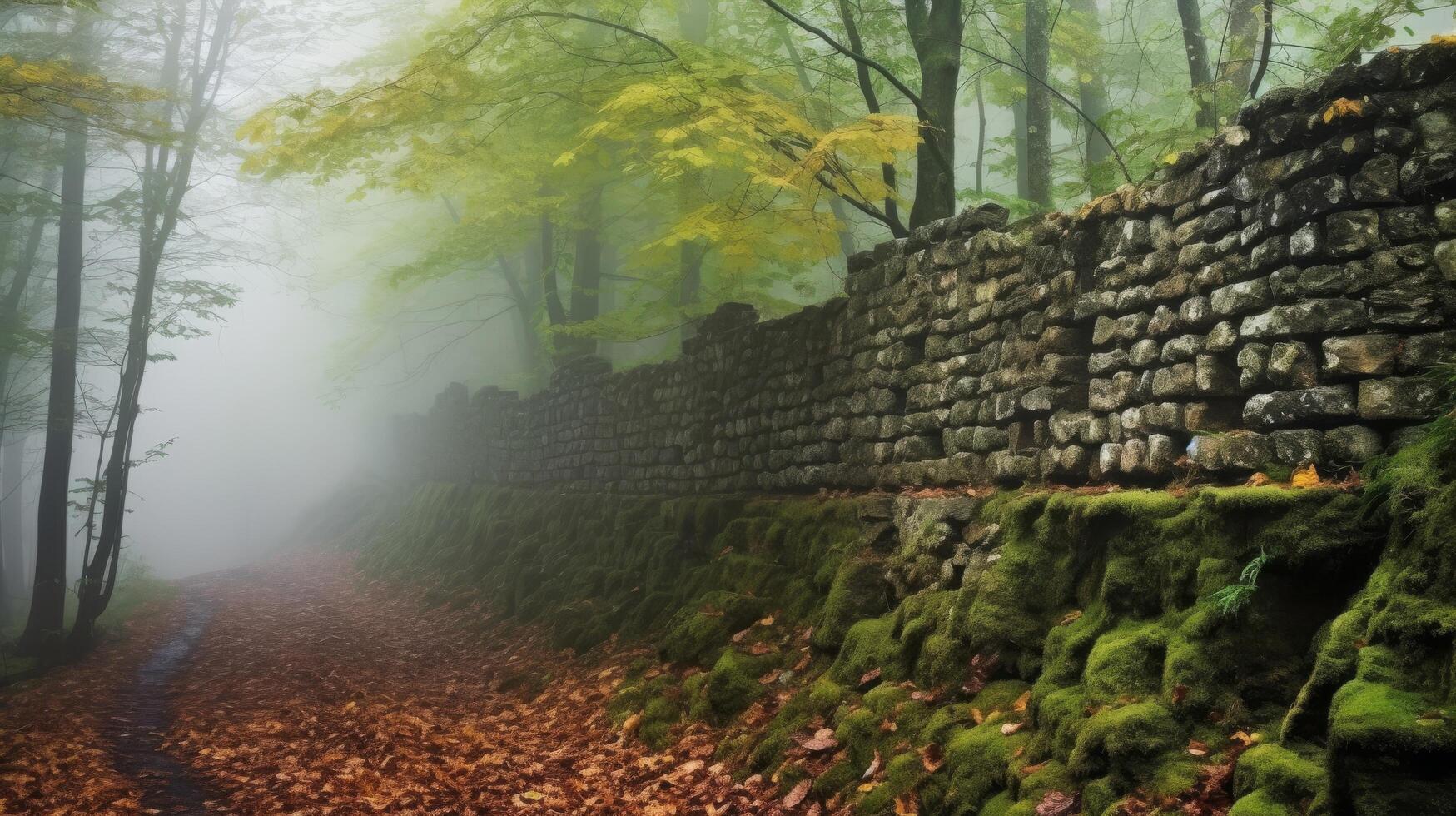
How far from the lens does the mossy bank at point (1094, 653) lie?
9.41 ft

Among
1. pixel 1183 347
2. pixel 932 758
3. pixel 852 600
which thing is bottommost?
pixel 932 758

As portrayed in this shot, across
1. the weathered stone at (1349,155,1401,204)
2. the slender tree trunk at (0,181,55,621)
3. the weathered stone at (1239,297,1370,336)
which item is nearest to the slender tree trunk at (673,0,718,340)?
the weathered stone at (1239,297,1370,336)

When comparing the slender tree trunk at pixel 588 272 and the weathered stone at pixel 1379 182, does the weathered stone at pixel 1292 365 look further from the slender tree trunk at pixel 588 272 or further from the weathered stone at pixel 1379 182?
the slender tree trunk at pixel 588 272

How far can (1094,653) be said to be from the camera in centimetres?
400

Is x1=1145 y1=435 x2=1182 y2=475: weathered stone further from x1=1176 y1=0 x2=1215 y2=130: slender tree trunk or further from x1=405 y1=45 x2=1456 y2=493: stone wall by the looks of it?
x1=1176 y1=0 x2=1215 y2=130: slender tree trunk

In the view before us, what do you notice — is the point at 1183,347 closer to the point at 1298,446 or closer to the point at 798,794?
the point at 1298,446

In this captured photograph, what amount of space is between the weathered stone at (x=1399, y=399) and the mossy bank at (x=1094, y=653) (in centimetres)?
23

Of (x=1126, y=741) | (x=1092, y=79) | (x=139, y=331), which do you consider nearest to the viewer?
(x=1126, y=741)

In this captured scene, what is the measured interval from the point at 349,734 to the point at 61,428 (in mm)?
7454

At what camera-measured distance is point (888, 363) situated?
7105 millimetres

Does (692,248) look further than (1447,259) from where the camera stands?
Yes

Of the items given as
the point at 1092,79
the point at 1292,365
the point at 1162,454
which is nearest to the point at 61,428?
the point at 1162,454

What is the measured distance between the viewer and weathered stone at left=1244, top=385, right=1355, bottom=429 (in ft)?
12.3

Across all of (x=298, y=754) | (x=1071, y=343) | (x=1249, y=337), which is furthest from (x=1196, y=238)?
(x=298, y=754)
